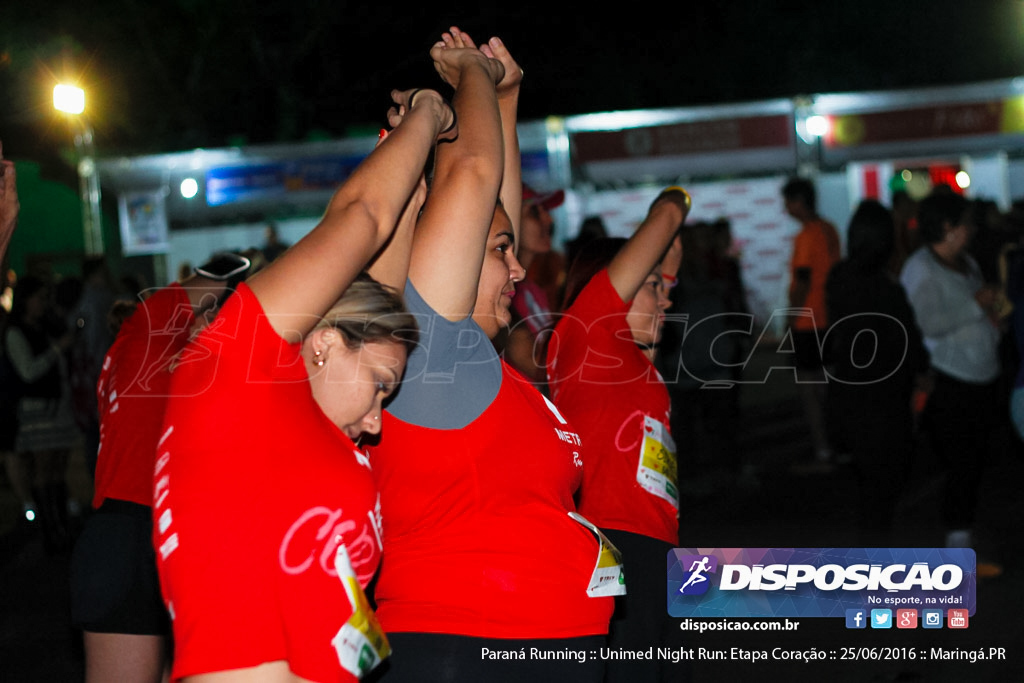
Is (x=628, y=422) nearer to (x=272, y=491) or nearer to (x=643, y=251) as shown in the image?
(x=643, y=251)

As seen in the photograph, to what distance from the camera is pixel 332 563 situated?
1827 millimetres

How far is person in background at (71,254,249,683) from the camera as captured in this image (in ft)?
10.7

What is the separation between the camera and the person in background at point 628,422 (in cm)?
325

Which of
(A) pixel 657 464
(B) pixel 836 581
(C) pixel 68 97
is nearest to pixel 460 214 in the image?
(A) pixel 657 464

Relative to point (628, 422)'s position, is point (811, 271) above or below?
above

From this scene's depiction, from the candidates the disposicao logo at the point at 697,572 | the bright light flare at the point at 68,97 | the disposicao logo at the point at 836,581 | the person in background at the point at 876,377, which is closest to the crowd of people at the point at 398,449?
the disposicao logo at the point at 697,572

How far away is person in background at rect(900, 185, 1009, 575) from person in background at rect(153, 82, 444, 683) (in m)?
4.46

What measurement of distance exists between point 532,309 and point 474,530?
2.86 meters

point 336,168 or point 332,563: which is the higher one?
point 336,168

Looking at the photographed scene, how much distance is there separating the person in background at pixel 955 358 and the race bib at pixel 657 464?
9.06 ft

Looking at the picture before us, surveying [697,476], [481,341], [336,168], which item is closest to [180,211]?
[336,168]

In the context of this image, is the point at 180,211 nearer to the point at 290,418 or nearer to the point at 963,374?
the point at 963,374

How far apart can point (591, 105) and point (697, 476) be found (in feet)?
54.1

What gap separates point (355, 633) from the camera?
185cm
